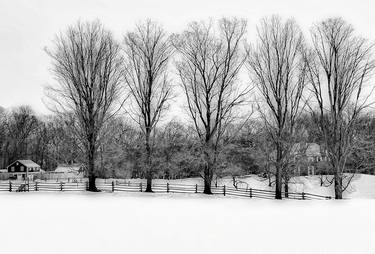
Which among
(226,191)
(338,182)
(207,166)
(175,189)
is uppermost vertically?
(207,166)

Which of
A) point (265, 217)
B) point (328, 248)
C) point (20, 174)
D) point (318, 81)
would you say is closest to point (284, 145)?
point (318, 81)

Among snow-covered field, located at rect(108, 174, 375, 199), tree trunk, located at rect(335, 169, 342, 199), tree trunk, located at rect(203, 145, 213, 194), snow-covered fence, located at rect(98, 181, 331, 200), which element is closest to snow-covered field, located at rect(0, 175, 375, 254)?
tree trunk, located at rect(335, 169, 342, 199)

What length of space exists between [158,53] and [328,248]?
2150cm

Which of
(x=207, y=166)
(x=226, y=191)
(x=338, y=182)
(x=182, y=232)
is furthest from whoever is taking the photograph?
(x=226, y=191)

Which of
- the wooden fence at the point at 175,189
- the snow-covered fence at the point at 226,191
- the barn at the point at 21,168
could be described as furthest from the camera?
the barn at the point at 21,168

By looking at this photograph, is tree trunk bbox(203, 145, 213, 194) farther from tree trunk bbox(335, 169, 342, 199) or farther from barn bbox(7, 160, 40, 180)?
barn bbox(7, 160, 40, 180)

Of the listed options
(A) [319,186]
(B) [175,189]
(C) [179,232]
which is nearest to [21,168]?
(B) [175,189]

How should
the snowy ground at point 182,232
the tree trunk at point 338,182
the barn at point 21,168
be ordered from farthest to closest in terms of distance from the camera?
1. the barn at point 21,168
2. the tree trunk at point 338,182
3. the snowy ground at point 182,232

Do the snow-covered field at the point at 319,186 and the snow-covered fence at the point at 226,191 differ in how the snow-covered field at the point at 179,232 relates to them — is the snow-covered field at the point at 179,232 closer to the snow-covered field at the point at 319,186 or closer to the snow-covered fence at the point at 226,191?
the snow-covered fence at the point at 226,191

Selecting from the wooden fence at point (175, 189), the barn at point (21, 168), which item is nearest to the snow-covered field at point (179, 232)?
the wooden fence at point (175, 189)

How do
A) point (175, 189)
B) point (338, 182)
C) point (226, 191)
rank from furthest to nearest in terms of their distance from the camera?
point (226, 191) → point (175, 189) → point (338, 182)

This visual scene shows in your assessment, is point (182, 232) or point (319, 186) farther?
point (319, 186)

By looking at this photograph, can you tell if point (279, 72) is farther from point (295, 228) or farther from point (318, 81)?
point (295, 228)

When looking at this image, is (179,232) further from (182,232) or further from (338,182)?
(338,182)
